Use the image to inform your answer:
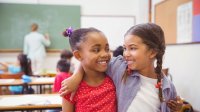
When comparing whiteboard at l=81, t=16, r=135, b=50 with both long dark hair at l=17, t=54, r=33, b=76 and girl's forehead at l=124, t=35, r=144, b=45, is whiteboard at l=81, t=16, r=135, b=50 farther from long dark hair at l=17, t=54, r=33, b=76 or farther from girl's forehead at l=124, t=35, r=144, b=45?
girl's forehead at l=124, t=35, r=144, b=45

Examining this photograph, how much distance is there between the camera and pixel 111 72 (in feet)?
4.04

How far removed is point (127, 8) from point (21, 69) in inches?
149

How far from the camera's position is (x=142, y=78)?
1211 mm

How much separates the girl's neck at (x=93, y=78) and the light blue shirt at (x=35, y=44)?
17.3 feet

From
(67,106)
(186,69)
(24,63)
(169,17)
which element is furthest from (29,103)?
(169,17)

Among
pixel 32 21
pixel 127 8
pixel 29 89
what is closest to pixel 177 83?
pixel 29 89

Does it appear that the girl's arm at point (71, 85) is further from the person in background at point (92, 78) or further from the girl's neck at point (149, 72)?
the girl's neck at point (149, 72)

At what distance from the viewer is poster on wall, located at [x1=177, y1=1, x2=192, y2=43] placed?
11.5 feet

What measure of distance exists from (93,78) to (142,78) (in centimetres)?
23

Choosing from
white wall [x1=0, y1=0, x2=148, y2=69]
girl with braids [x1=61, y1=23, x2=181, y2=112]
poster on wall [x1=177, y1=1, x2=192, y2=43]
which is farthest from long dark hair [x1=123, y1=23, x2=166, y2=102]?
white wall [x1=0, y1=0, x2=148, y2=69]

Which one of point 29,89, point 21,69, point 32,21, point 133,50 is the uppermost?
point 32,21

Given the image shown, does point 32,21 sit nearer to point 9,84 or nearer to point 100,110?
point 9,84

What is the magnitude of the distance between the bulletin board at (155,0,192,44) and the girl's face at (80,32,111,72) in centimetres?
286

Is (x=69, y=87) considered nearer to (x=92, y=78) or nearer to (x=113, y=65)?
(x=92, y=78)
